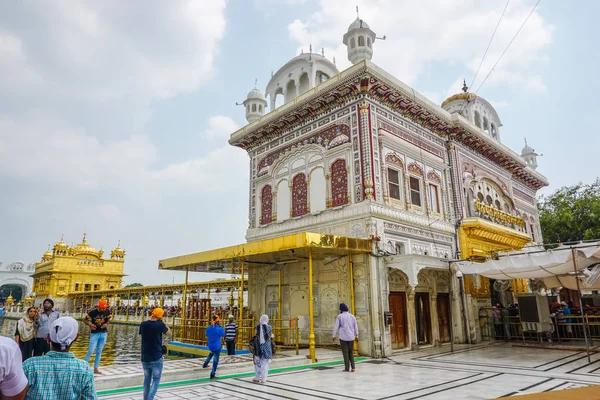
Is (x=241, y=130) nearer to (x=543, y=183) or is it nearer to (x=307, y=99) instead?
(x=307, y=99)

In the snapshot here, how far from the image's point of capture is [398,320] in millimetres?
12836

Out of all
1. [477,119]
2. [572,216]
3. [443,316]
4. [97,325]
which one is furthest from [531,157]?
[97,325]

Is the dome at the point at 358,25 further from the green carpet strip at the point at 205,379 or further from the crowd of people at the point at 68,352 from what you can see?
the green carpet strip at the point at 205,379

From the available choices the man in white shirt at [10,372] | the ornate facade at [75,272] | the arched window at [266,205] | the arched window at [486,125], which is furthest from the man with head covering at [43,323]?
the ornate facade at [75,272]

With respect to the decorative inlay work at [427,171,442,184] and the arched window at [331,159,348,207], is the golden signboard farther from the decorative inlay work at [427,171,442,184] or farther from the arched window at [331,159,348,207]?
the arched window at [331,159,348,207]

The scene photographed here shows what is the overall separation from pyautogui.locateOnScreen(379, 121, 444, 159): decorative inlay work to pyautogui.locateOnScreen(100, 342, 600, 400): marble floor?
7341 millimetres

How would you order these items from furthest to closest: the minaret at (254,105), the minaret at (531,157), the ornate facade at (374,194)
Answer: the minaret at (531,157), the minaret at (254,105), the ornate facade at (374,194)

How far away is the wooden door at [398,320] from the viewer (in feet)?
41.2

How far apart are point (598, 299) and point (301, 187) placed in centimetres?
1368

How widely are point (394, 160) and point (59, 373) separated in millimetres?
12546

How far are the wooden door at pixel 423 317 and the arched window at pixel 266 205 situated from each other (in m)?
6.21

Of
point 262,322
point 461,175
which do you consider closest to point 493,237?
point 461,175

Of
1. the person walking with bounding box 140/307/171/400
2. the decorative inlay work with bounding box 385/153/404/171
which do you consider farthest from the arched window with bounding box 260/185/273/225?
the person walking with bounding box 140/307/171/400

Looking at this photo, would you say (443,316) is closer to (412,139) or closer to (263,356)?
(412,139)
